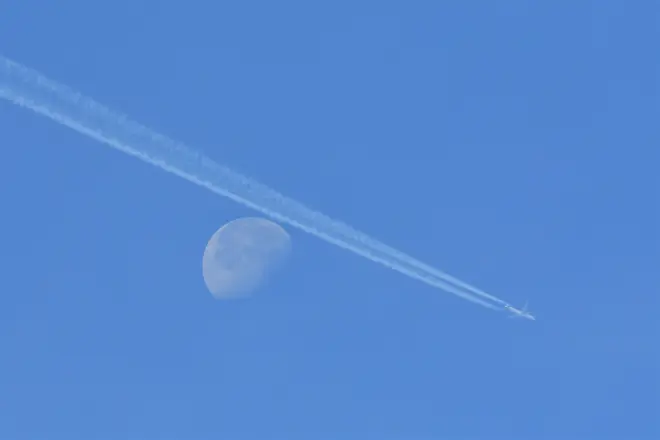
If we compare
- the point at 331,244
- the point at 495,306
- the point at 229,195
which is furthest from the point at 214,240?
the point at 495,306

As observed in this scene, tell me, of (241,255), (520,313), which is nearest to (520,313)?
(520,313)

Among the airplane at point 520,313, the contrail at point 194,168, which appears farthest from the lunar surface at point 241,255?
the airplane at point 520,313

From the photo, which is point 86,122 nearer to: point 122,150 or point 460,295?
point 122,150

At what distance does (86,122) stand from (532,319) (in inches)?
213

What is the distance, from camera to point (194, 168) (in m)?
10.2

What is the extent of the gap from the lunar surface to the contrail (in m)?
0.20

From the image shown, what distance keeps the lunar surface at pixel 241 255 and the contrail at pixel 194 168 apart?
0.20 meters

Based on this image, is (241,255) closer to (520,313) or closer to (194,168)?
(194,168)

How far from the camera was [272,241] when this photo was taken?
10.2 metres

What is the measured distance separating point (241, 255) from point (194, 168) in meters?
1.09

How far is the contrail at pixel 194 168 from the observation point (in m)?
9.85

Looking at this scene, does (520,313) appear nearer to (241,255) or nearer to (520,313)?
(520,313)

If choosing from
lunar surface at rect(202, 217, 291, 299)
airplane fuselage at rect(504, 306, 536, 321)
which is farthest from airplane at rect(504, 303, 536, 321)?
lunar surface at rect(202, 217, 291, 299)

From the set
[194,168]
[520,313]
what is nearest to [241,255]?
[194,168]
